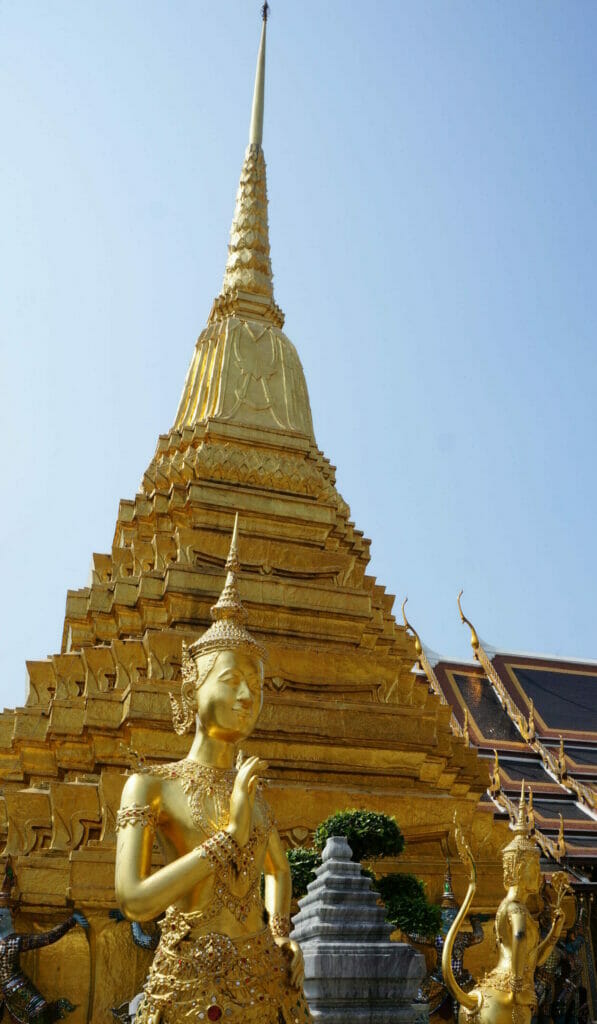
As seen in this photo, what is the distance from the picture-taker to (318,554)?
11.0 metres

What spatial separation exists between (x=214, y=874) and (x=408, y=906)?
14.2 ft

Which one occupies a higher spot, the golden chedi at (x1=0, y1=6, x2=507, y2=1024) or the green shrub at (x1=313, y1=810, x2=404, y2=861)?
the golden chedi at (x1=0, y1=6, x2=507, y2=1024)

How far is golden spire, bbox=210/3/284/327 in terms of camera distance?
1441cm

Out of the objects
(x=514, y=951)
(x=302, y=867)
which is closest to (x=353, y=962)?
(x=514, y=951)

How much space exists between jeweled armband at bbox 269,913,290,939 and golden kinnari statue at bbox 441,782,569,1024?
1712 mm

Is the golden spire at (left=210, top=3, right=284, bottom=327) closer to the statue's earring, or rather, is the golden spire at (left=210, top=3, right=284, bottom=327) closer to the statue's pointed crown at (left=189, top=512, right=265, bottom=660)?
the statue's pointed crown at (left=189, top=512, right=265, bottom=660)

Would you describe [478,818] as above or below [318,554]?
below

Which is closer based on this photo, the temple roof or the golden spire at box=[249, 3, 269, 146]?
the temple roof

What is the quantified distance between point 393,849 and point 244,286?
31.7 feet

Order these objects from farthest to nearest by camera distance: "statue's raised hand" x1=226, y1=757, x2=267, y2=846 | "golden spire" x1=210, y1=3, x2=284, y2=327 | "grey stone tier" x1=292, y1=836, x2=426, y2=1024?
"golden spire" x1=210, y1=3, x2=284, y2=327, "grey stone tier" x1=292, y1=836, x2=426, y2=1024, "statue's raised hand" x1=226, y1=757, x2=267, y2=846

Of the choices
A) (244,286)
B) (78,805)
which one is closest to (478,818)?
(78,805)

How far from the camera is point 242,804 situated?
343 centimetres

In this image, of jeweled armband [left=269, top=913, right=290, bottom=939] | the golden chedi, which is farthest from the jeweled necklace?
the golden chedi

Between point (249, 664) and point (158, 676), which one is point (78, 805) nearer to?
point (158, 676)
